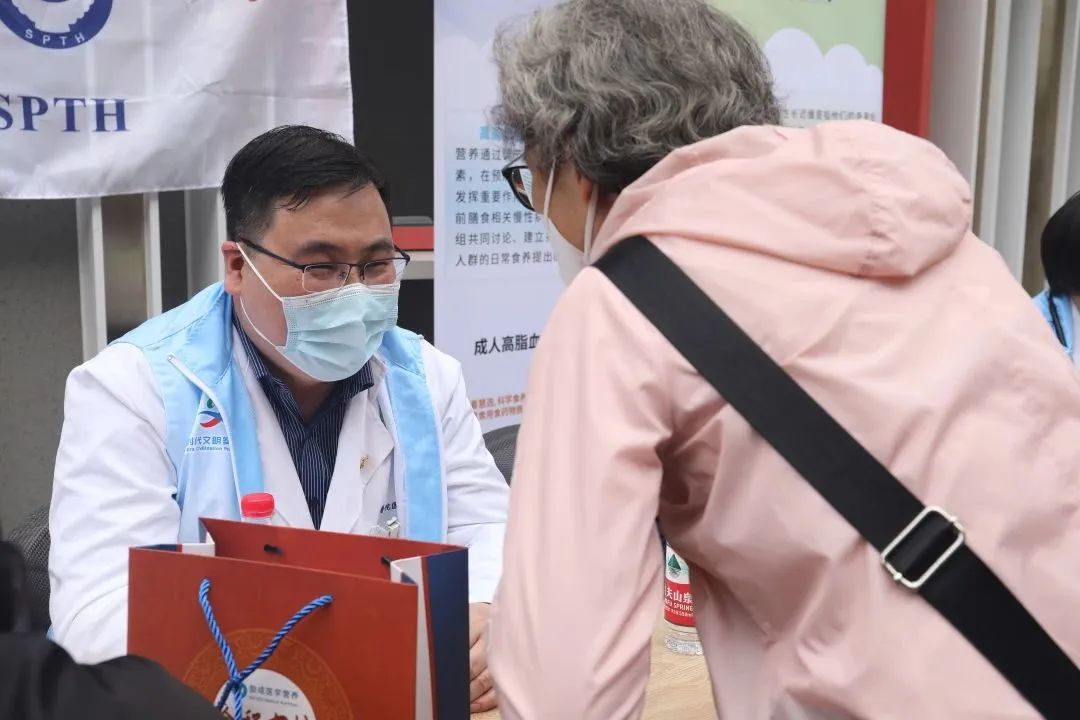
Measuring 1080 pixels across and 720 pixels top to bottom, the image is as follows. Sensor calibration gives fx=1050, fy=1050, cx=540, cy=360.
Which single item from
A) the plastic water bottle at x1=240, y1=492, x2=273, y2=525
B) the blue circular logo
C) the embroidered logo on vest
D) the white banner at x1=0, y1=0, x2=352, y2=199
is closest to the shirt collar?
the embroidered logo on vest

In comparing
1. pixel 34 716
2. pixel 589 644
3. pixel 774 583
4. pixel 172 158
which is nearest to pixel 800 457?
pixel 774 583

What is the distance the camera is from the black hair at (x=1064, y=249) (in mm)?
2654

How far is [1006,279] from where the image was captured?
100 cm

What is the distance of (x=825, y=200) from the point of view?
0.91 meters

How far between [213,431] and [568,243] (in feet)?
2.56

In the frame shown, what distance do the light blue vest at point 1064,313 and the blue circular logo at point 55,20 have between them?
7.66ft

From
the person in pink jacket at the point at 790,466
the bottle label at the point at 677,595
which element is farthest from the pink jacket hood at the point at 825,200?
the bottle label at the point at 677,595

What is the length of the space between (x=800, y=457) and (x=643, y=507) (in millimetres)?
139

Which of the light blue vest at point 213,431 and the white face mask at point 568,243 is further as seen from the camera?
the light blue vest at point 213,431

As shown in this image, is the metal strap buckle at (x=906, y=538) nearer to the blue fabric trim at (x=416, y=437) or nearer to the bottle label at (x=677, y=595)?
the bottle label at (x=677, y=595)

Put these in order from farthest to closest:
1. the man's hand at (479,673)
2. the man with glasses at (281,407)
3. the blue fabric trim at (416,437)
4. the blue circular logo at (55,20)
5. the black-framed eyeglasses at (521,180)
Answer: the blue circular logo at (55,20), the blue fabric trim at (416,437), the man with glasses at (281,407), the man's hand at (479,673), the black-framed eyeglasses at (521,180)

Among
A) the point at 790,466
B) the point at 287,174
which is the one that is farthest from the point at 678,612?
the point at 287,174

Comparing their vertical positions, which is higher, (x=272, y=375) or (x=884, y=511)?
(x=884, y=511)

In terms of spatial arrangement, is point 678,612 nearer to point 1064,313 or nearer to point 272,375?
point 272,375
